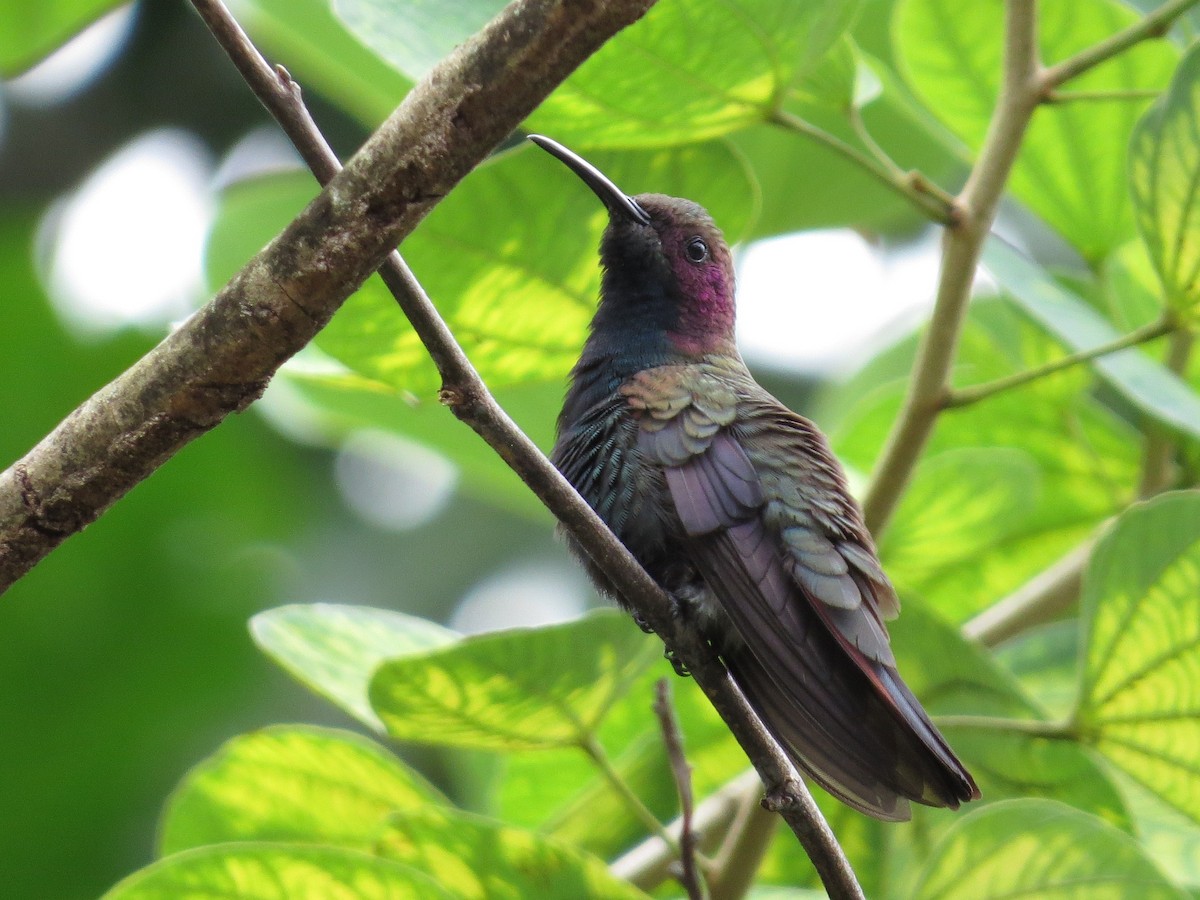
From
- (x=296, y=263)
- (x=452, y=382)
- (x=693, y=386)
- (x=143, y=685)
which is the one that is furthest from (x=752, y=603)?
(x=143, y=685)

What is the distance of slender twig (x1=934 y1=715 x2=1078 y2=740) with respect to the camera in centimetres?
232

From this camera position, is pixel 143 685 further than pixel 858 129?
Yes

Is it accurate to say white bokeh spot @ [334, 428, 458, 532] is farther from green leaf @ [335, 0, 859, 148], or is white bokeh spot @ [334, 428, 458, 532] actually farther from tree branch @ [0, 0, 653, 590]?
tree branch @ [0, 0, 653, 590]

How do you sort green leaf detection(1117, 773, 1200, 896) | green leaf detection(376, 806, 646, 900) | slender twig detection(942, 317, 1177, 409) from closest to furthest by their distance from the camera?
1. green leaf detection(376, 806, 646, 900)
2. slender twig detection(942, 317, 1177, 409)
3. green leaf detection(1117, 773, 1200, 896)

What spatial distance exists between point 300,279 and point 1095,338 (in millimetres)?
1527

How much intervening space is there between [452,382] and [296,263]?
0.79ft

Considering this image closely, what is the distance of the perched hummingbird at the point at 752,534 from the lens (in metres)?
2.04

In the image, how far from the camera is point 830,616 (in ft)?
7.07

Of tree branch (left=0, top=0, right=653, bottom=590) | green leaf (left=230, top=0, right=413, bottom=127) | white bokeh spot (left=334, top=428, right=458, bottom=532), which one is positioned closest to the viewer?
tree branch (left=0, top=0, right=653, bottom=590)

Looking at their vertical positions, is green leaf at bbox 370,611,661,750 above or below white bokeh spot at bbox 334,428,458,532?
below

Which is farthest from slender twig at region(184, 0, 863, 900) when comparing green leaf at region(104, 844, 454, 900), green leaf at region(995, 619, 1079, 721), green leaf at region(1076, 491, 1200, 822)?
green leaf at region(995, 619, 1079, 721)

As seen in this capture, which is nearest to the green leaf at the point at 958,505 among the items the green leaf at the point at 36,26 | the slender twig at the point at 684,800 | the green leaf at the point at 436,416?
the green leaf at the point at 436,416

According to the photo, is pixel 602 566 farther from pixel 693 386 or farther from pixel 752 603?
pixel 693 386

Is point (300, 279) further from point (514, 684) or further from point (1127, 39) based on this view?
point (1127, 39)
